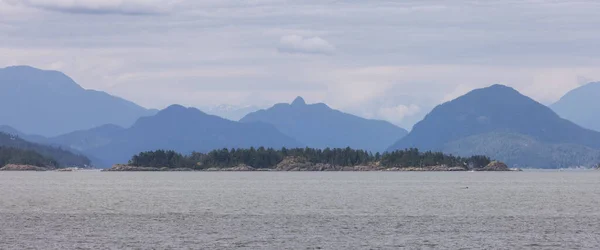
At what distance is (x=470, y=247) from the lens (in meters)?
94.3

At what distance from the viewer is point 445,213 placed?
139 m

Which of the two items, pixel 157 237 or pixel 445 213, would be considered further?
pixel 445 213

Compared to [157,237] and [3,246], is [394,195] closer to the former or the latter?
[157,237]

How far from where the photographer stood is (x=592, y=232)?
108812 millimetres

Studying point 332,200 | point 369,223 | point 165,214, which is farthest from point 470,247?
point 332,200

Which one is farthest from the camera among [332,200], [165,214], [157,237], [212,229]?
[332,200]

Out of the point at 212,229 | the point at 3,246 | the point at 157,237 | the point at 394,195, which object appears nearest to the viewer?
the point at 3,246

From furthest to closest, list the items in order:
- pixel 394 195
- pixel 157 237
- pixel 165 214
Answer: pixel 394 195, pixel 165 214, pixel 157 237

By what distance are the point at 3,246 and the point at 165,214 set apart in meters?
43.7

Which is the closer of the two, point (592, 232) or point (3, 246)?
point (3, 246)

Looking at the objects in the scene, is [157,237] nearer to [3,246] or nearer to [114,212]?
[3,246]

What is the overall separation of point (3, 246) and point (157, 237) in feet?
53.8

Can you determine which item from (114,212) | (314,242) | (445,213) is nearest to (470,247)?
(314,242)

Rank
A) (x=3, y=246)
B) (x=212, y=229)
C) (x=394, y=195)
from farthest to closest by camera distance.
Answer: (x=394, y=195) < (x=212, y=229) < (x=3, y=246)
